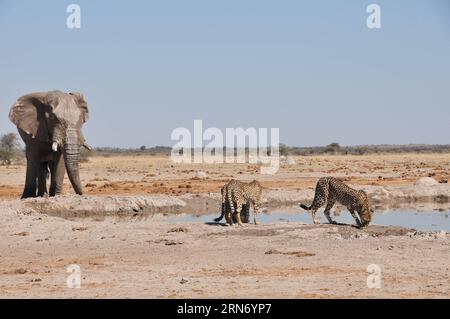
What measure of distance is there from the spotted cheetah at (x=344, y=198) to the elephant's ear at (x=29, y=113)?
387 inches

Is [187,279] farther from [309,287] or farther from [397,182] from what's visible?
[397,182]

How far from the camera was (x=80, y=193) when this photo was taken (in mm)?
24688

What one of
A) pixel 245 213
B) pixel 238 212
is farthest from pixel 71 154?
pixel 238 212

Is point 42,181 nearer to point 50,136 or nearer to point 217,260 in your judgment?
point 50,136

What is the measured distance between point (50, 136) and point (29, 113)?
1.40 metres

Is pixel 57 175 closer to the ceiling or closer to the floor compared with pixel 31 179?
closer to the ceiling

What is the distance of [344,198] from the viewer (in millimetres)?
18281

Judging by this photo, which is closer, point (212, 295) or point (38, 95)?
point (212, 295)

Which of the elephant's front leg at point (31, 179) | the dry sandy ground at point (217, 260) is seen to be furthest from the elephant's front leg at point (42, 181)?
the dry sandy ground at point (217, 260)

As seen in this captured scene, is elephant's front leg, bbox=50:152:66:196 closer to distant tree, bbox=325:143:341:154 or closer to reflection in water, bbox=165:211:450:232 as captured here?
reflection in water, bbox=165:211:450:232

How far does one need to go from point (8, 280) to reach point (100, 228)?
19.6 ft

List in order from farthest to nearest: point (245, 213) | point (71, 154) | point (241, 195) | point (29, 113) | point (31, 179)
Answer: point (29, 113) < point (31, 179) < point (71, 154) < point (245, 213) < point (241, 195)

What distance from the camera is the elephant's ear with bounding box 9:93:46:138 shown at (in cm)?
2470
